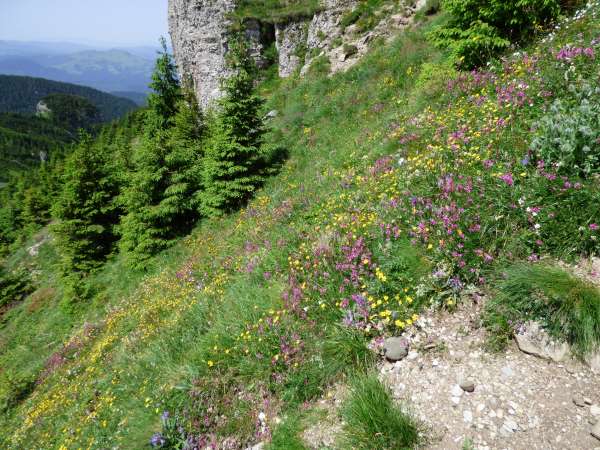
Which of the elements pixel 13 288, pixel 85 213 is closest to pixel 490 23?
pixel 85 213

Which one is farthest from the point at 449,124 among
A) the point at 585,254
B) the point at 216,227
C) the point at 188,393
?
the point at 216,227

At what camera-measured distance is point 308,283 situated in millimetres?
5352

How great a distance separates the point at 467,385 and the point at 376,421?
99cm

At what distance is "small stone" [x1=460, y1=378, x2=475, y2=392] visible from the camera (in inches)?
132

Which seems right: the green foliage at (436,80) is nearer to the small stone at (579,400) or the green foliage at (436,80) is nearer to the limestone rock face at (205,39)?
the small stone at (579,400)

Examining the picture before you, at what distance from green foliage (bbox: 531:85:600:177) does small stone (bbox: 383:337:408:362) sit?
2853 mm

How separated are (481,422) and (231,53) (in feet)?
122

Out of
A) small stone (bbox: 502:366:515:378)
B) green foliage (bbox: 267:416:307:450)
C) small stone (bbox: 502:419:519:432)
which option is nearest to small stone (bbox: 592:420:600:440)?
small stone (bbox: 502:419:519:432)

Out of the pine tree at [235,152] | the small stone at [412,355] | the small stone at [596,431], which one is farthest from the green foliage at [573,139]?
the pine tree at [235,152]

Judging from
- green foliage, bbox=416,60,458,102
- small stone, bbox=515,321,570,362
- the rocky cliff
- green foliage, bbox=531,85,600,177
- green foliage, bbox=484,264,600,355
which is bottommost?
small stone, bbox=515,321,570,362

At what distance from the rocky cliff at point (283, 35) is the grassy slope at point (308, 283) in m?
13.6

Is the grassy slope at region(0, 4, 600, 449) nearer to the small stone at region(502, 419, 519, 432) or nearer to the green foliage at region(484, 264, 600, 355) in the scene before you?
the green foliage at region(484, 264, 600, 355)

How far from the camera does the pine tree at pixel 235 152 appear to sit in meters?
15.3

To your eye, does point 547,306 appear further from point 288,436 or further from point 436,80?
point 436,80
